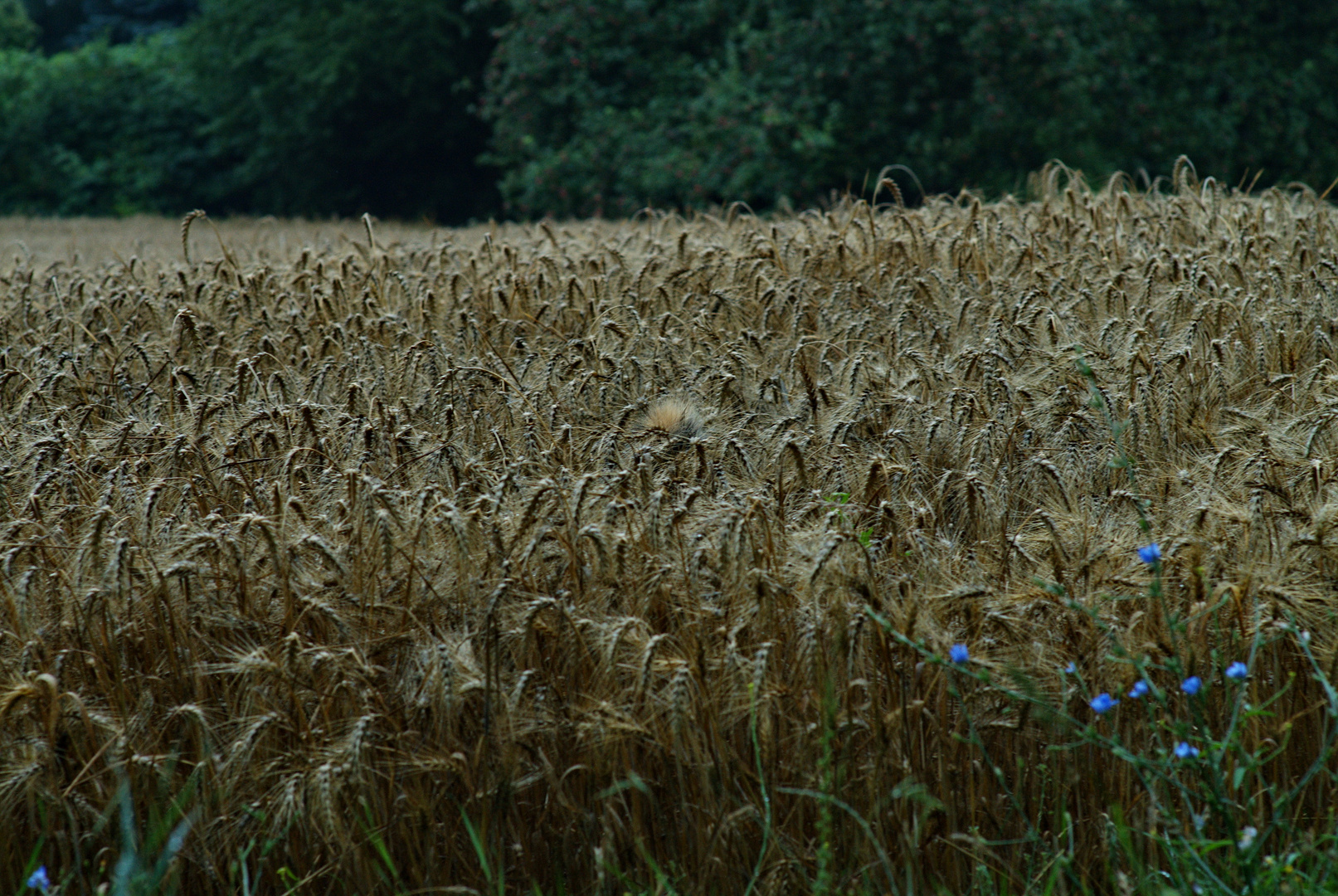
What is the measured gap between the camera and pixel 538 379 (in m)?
3.96

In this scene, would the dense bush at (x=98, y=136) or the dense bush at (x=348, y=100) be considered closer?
the dense bush at (x=348, y=100)

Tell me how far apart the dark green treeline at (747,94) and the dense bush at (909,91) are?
3 centimetres

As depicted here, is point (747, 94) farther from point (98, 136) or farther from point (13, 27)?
point (13, 27)

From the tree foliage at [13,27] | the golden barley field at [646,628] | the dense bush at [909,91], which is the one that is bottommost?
the golden barley field at [646,628]

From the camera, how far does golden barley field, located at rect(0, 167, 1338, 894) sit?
91.6 inches

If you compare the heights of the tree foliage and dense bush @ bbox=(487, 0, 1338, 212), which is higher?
the tree foliage

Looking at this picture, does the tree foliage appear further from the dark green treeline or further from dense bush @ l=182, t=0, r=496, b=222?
the dark green treeline

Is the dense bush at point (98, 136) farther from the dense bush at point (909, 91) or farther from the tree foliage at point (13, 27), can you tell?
the dense bush at point (909, 91)

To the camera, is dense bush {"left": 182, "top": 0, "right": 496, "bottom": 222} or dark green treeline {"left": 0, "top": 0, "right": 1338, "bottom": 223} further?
dense bush {"left": 182, "top": 0, "right": 496, "bottom": 222}

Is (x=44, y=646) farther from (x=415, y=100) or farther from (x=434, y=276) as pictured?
(x=415, y=100)

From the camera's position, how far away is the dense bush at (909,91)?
11.9m

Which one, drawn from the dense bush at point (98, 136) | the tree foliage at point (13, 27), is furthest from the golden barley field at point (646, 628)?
the tree foliage at point (13, 27)

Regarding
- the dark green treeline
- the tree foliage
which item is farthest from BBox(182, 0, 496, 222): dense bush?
the tree foliage

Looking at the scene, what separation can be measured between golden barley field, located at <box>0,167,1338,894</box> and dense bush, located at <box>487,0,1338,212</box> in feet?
29.9
